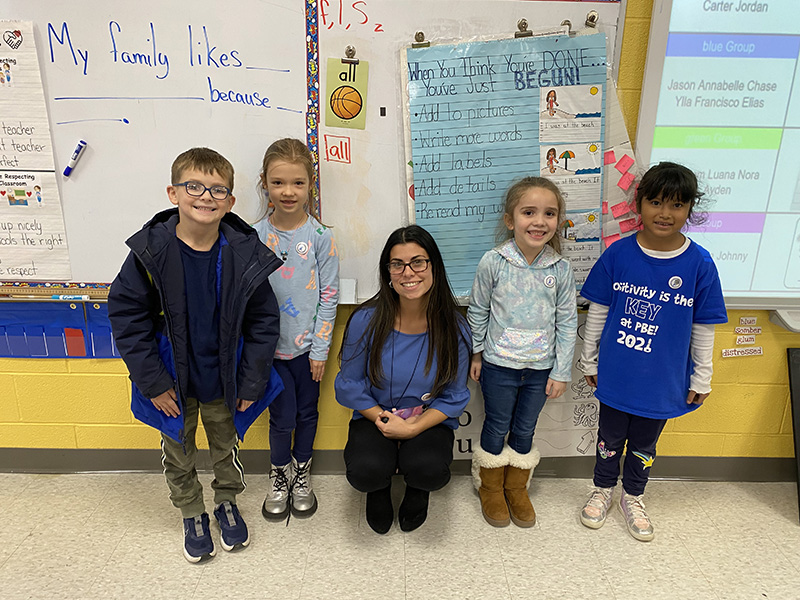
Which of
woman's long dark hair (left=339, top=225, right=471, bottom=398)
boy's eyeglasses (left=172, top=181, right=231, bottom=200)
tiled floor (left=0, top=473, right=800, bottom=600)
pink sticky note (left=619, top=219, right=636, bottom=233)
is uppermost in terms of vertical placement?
boy's eyeglasses (left=172, top=181, right=231, bottom=200)

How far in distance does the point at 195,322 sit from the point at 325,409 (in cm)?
72

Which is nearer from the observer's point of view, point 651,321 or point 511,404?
point 651,321

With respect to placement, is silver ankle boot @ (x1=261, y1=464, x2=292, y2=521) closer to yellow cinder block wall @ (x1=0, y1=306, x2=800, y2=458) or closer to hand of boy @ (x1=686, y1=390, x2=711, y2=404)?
yellow cinder block wall @ (x1=0, y1=306, x2=800, y2=458)

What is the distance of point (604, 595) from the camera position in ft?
5.19

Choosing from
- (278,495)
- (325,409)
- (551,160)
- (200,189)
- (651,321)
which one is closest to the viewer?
(200,189)

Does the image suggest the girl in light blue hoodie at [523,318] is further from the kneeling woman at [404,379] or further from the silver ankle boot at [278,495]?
the silver ankle boot at [278,495]

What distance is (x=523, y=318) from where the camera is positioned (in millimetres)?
1745

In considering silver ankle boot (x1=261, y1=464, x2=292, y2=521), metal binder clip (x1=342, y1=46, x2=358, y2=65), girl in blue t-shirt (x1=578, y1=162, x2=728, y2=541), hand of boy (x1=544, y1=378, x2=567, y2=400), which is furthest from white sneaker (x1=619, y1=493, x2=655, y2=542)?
metal binder clip (x1=342, y1=46, x2=358, y2=65)

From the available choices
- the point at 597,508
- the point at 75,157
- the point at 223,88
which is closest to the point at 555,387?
Answer: the point at 597,508

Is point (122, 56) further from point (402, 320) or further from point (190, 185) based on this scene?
point (402, 320)

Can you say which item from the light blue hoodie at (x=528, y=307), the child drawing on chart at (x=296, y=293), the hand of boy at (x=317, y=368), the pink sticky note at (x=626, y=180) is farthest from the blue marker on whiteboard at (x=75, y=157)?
the pink sticky note at (x=626, y=180)

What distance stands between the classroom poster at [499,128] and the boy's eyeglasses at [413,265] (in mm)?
253

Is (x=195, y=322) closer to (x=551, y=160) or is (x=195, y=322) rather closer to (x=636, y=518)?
(x=551, y=160)

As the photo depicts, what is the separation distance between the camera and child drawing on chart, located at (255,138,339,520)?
66.1 inches
